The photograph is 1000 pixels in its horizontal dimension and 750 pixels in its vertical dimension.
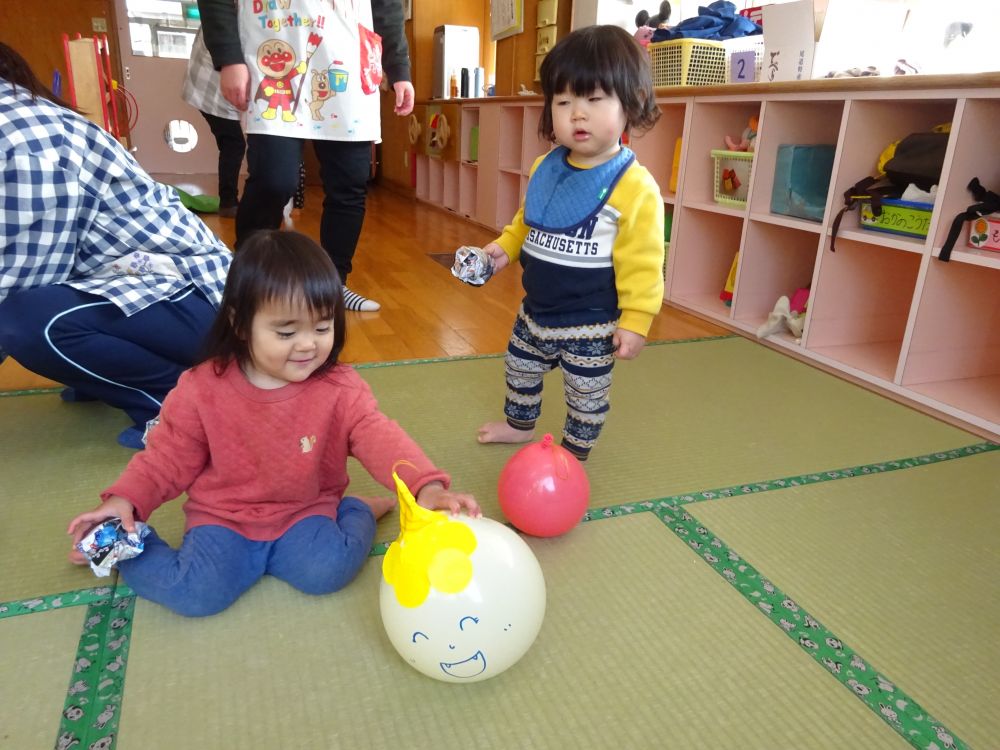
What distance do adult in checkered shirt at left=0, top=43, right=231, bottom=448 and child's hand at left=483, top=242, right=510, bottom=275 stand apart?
0.48m

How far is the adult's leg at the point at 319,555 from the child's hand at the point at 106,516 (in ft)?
0.57

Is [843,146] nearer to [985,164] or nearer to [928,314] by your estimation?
[985,164]

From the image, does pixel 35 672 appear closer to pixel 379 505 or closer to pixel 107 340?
pixel 379 505

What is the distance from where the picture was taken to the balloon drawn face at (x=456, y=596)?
683mm

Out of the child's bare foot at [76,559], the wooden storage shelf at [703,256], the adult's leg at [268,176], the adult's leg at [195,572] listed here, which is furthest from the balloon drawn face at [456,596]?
the wooden storage shelf at [703,256]

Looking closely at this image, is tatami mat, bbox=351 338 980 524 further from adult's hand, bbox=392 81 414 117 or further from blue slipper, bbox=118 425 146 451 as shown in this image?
adult's hand, bbox=392 81 414 117

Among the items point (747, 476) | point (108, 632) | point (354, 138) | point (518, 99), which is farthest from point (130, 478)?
point (518, 99)

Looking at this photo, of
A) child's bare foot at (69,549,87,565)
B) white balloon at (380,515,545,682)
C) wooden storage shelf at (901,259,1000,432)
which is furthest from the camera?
wooden storage shelf at (901,259,1000,432)

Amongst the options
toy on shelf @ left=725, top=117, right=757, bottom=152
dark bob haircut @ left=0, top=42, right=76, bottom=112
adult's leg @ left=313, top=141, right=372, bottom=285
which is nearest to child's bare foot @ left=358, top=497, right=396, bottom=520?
dark bob haircut @ left=0, top=42, right=76, bottom=112

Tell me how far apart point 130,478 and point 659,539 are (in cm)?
70

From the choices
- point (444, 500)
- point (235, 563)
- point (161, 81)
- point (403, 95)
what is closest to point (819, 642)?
point (444, 500)

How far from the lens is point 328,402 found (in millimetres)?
895

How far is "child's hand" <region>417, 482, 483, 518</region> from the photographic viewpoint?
2.49 ft

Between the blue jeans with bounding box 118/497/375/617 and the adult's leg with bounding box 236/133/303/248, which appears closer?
the blue jeans with bounding box 118/497/375/617
